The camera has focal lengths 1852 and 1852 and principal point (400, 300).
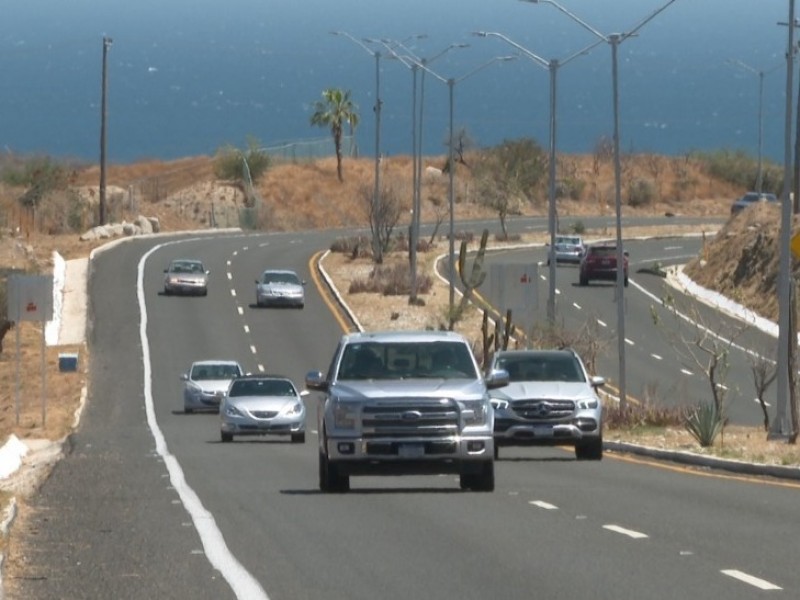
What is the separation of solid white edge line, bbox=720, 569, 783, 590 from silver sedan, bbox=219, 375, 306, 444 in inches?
968

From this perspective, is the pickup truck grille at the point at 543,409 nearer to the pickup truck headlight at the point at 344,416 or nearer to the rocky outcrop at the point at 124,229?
the pickup truck headlight at the point at 344,416

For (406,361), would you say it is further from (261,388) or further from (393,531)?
(261,388)

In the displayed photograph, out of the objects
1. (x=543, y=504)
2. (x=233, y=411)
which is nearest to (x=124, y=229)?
(x=233, y=411)

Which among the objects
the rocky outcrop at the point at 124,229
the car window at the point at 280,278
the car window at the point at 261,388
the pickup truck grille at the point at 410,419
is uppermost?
the rocky outcrop at the point at 124,229

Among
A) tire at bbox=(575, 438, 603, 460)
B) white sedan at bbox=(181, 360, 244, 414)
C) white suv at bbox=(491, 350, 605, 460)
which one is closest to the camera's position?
white suv at bbox=(491, 350, 605, 460)

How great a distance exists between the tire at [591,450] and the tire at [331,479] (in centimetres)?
770

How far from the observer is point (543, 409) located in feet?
92.2

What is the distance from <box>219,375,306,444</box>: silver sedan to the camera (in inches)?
1485

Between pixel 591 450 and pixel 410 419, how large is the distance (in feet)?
28.6

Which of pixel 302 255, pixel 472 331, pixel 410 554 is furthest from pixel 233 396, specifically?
pixel 302 255

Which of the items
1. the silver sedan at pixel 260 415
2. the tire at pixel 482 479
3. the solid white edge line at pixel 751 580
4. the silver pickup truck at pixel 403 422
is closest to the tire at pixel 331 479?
the silver pickup truck at pixel 403 422

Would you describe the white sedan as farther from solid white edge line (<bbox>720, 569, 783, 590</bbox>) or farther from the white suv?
solid white edge line (<bbox>720, 569, 783, 590</bbox>)

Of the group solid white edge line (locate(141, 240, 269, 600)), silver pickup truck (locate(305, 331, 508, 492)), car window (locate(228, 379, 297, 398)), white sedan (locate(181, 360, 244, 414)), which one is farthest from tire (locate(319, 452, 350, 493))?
white sedan (locate(181, 360, 244, 414))

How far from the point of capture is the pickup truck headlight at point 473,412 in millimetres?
20250
